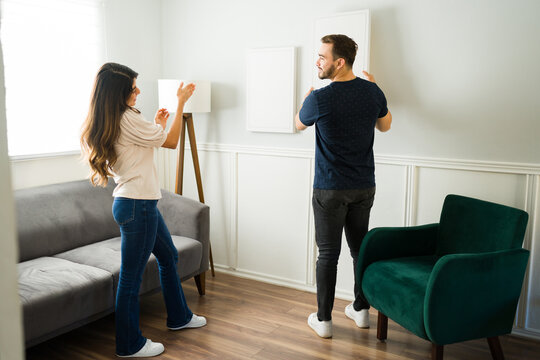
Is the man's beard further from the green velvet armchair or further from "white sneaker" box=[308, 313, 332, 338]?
"white sneaker" box=[308, 313, 332, 338]

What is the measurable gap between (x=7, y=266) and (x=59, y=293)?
6.86 ft

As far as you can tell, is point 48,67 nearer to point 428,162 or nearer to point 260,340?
point 260,340

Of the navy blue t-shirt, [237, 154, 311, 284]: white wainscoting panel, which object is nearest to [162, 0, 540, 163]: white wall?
[237, 154, 311, 284]: white wainscoting panel

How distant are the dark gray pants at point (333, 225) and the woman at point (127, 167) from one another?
86cm

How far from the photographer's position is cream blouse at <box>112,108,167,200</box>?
222 cm

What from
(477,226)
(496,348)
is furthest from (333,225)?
(496,348)

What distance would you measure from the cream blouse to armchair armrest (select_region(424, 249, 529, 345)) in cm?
136

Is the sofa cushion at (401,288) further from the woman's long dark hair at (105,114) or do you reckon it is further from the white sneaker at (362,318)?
the woman's long dark hair at (105,114)

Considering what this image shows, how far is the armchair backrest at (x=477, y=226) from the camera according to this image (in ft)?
7.73

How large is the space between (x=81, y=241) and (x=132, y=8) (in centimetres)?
182

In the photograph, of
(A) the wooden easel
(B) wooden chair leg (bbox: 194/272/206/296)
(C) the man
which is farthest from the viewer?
(A) the wooden easel

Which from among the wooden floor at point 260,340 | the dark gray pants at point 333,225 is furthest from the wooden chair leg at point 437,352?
the dark gray pants at point 333,225

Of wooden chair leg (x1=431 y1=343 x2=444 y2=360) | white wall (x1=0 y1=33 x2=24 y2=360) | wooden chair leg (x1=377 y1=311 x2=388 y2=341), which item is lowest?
wooden chair leg (x1=377 y1=311 x2=388 y2=341)

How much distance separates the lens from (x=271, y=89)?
3402 mm
